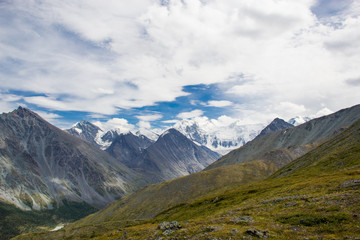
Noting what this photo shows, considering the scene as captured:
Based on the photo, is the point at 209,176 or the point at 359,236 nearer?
the point at 359,236

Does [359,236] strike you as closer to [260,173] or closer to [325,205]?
[325,205]

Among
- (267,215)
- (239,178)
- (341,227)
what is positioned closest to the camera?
(341,227)

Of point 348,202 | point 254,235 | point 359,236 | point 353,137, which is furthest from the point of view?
point 353,137

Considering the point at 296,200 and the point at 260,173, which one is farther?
the point at 260,173

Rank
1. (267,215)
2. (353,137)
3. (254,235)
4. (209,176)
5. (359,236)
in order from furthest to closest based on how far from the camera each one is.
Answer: (209,176) → (353,137) → (267,215) → (254,235) → (359,236)

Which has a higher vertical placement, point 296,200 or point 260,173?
point 296,200

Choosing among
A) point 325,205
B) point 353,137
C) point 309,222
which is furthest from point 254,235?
point 353,137

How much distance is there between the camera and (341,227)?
81.9ft

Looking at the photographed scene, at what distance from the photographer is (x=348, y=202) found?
105ft

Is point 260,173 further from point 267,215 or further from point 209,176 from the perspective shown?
point 267,215

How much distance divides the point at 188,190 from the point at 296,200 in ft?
484

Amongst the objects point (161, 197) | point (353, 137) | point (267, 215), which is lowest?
point (161, 197)

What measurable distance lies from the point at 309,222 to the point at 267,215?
30.2 feet

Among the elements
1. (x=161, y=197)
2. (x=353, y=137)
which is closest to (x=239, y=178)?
(x=161, y=197)
